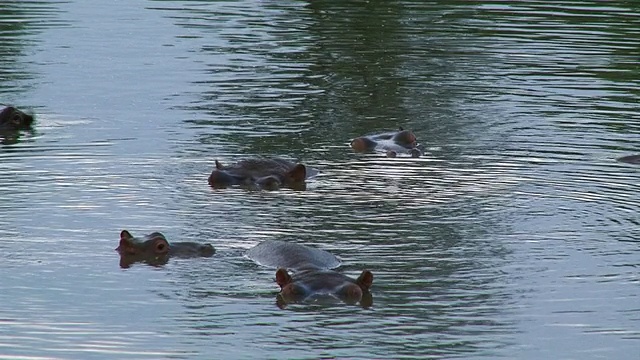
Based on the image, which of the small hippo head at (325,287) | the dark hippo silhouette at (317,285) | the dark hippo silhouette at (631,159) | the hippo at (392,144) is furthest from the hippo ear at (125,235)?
the dark hippo silhouette at (631,159)

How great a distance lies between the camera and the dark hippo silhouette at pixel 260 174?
48.2 ft

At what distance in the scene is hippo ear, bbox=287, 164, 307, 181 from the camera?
14.6 meters

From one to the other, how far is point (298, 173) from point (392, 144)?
202 cm

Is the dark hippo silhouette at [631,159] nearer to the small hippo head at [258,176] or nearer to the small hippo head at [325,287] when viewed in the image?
the small hippo head at [258,176]

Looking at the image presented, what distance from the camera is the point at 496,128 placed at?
17.8m

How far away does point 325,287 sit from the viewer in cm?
1084

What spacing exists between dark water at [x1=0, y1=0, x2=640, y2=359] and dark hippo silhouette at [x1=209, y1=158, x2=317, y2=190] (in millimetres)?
178

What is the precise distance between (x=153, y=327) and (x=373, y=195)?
14.5ft

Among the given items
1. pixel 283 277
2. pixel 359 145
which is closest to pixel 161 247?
pixel 283 277

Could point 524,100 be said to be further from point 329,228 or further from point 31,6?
point 31,6

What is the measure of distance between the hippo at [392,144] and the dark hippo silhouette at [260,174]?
1.45 m

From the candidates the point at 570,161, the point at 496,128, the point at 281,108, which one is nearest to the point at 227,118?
the point at 281,108

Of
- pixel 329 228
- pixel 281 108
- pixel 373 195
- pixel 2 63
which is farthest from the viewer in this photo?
pixel 2 63

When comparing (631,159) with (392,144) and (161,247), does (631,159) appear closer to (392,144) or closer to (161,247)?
(392,144)
